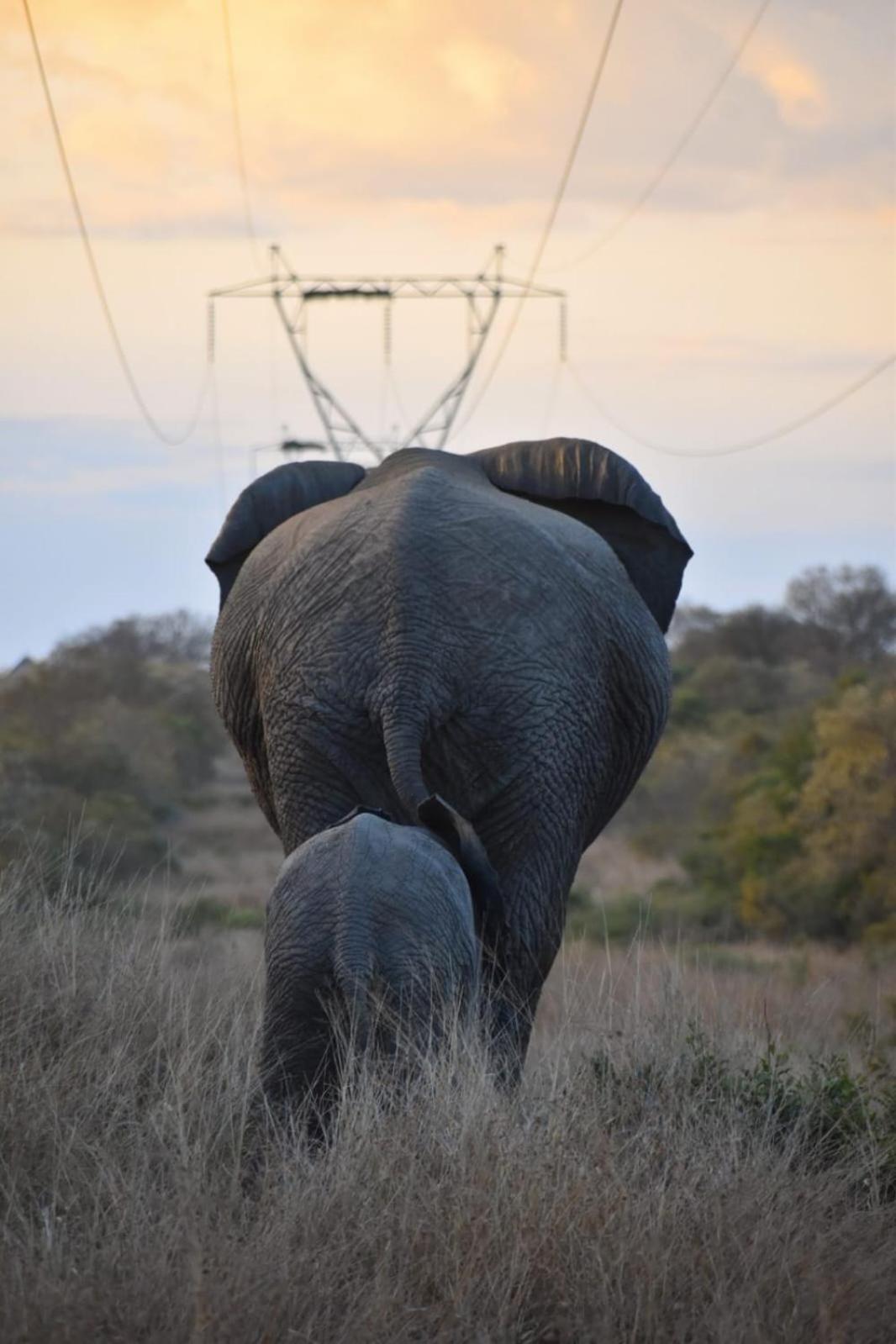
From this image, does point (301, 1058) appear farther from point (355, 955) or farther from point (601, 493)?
point (601, 493)

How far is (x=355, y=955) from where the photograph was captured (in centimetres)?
571

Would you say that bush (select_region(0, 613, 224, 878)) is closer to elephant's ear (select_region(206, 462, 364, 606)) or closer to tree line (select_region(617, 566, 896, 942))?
tree line (select_region(617, 566, 896, 942))

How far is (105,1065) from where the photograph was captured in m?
6.85

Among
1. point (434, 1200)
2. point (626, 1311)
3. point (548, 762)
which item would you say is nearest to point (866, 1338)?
point (626, 1311)

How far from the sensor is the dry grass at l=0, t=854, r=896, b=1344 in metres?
4.65

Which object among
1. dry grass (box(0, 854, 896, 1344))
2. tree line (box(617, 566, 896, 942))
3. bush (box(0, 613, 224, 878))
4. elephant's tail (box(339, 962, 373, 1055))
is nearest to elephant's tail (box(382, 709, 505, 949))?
dry grass (box(0, 854, 896, 1344))

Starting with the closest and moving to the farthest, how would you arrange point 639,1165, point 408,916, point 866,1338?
point 866,1338 → point 639,1165 → point 408,916

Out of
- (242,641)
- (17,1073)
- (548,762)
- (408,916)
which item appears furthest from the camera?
(242,641)

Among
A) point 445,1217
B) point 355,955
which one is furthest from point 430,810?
point 445,1217

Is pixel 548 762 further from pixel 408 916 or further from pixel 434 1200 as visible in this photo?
pixel 434 1200

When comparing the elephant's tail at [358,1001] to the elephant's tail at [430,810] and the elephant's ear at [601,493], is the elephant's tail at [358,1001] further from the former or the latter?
the elephant's ear at [601,493]

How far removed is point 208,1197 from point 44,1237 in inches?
15.0

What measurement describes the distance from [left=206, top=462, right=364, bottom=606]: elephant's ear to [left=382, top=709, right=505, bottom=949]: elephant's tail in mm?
1939

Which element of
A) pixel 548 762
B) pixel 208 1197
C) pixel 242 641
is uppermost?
pixel 242 641
